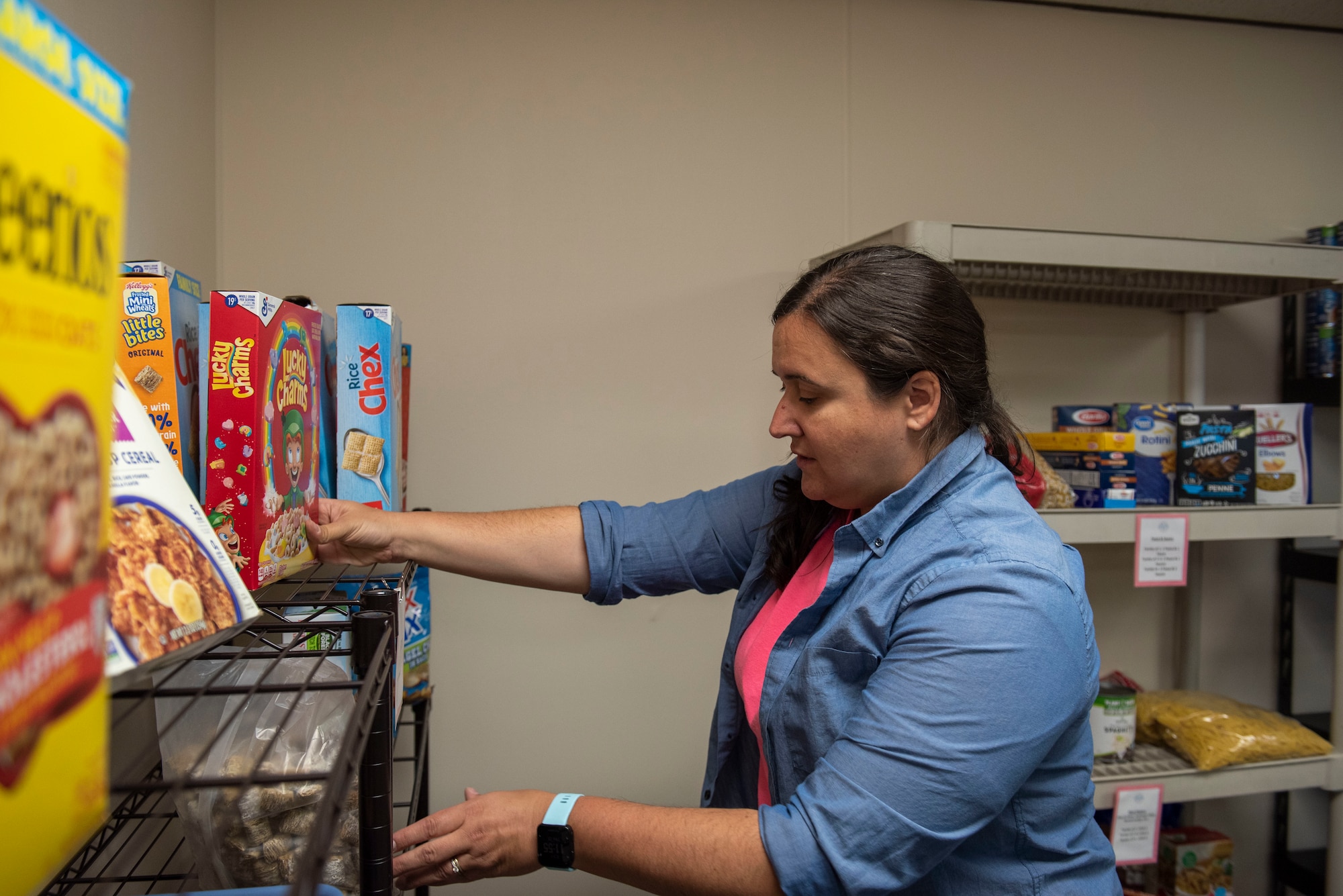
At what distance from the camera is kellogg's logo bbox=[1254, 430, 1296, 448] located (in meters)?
1.85

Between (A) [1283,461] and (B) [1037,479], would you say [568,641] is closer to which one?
(B) [1037,479]

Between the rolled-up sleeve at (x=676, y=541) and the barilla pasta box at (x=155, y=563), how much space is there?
0.79 meters

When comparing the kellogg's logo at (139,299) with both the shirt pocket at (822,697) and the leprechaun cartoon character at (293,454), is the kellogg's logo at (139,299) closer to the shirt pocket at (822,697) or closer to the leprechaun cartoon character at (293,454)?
the leprechaun cartoon character at (293,454)

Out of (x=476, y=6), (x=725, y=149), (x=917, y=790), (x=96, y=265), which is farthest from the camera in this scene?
(x=725, y=149)

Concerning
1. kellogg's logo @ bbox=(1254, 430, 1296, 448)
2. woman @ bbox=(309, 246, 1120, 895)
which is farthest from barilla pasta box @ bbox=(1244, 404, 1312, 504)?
woman @ bbox=(309, 246, 1120, 895)

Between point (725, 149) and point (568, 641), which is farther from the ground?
point (725, 149)

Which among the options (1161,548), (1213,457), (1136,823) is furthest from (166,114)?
(1136,823)

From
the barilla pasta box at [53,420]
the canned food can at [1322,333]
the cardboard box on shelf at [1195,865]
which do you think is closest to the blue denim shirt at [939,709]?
the barilla pasta box at [53,420]

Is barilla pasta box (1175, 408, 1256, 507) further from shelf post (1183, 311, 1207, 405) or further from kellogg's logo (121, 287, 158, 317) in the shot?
kellogg's logo (121, 287, 158, 317)

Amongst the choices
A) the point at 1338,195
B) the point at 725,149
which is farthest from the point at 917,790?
the point at 1338,195

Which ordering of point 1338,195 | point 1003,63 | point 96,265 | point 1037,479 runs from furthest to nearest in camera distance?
point 1338,195 → point 1003,63 → point 1037,479 → point 96,265

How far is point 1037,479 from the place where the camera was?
163 cm

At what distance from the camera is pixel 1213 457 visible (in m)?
1.80

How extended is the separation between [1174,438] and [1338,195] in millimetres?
1098
